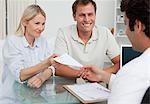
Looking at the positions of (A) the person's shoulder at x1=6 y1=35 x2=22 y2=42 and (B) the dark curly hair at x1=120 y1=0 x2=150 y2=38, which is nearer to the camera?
(B) the dark curly hair at x1=120 y1=0 x2=150 y2=38

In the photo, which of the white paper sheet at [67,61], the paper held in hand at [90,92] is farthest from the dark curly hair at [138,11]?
the white paper sheet at [67,61]

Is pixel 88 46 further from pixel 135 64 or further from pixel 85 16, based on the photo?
pixel 135 64

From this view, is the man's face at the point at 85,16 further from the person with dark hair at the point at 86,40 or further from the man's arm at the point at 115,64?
the man's arm at the point at 115,64

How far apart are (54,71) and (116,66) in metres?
0.52

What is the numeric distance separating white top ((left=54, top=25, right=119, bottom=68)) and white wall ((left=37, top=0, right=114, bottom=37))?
2643 millimetres

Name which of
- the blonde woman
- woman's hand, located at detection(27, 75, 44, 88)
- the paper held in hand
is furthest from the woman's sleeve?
the paper held in hand

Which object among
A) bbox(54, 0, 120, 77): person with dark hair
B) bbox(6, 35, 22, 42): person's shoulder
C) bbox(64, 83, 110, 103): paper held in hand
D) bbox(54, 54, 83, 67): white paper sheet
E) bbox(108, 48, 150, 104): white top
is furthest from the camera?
bbox(54, 0, 120, 77): person with dark hair

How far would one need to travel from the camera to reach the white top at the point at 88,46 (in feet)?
7.50

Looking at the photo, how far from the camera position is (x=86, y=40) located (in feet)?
7.70

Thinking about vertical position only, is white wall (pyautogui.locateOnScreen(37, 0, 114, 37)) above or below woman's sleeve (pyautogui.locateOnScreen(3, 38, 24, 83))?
above

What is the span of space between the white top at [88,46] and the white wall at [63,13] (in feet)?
8.67

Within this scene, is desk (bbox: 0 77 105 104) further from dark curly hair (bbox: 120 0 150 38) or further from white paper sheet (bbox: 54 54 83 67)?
dark curly hair (bbox: 120 0 150 38)

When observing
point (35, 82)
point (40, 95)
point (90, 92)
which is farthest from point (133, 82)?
point (35, 82)

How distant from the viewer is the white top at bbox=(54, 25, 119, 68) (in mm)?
2287
